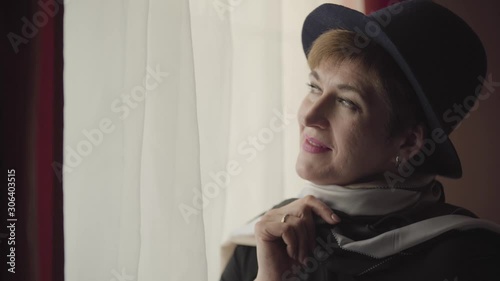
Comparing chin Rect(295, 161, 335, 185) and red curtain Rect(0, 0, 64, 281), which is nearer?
red curtain Rect(0, 0, 64, 281)

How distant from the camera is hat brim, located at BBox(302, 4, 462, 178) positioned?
0.98 meters

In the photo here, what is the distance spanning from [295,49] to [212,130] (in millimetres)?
401

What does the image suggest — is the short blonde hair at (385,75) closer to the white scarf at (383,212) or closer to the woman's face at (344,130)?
the woman's face at (344,130)

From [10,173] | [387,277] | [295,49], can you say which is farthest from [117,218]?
[295,49]

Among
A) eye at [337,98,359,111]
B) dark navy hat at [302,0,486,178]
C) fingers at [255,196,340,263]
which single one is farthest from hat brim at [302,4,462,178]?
fingers at [255,196,340,263]

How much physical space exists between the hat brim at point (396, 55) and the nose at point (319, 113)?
154 mm

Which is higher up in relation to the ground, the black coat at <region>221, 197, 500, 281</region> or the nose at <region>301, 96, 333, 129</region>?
the nose at <region>301, 96, 333, 129</region>

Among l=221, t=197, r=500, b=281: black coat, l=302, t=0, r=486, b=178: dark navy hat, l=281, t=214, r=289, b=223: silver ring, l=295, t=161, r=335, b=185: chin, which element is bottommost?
l=221, t=197, r=500, b=281: black coat

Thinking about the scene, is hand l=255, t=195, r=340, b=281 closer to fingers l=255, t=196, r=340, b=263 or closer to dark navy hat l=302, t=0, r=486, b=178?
fingers l=255, t=196, r=340, b=263

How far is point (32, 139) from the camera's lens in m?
0.88

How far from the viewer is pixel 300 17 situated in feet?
4.71

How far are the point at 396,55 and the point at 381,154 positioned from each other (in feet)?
0.67

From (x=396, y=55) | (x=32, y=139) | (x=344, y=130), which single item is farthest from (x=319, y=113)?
(x=32, y=139)

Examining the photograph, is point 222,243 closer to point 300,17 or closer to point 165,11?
point 165,11
